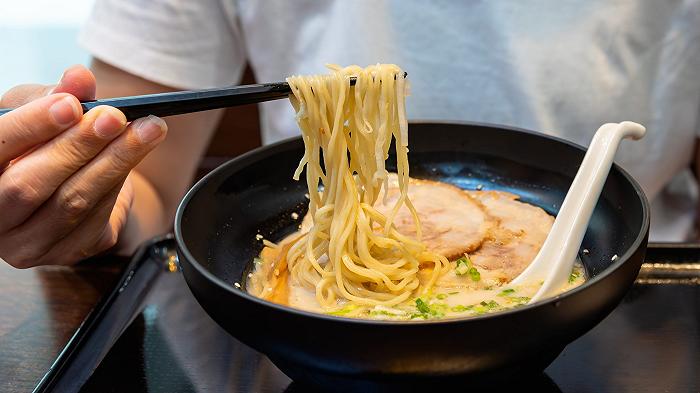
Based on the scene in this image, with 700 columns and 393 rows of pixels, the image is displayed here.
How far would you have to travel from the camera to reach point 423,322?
2.79ft

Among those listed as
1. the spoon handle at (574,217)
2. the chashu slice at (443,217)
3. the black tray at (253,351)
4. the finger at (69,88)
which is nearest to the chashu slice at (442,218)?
the chashu slice at (443,217)

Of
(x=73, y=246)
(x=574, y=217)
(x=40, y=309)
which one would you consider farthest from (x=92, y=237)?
(x=574, y=217)

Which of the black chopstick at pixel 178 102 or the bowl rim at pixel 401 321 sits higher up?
the black chopstick at pixel 178 102

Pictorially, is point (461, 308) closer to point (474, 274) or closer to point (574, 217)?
point (474, 274)

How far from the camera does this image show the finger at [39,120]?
42.3 inches

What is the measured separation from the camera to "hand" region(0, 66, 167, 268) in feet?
3.55

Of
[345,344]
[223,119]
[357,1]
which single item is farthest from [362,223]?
[223,119]

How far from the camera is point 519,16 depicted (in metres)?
1.90

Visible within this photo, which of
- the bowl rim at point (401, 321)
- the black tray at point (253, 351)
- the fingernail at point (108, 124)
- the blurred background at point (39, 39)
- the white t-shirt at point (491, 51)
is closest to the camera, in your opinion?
the bowl rim at point (401, 321)

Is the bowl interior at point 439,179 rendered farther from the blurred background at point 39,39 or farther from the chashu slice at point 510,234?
Answer: the blurred background at point 39,39

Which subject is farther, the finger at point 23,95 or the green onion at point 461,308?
the finger at point 23,95

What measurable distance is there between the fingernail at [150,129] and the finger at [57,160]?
0.10 ft

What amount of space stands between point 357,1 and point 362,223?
36.5 inches

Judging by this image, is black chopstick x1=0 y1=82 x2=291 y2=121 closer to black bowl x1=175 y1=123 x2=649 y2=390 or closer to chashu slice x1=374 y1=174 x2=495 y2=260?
black bowl x1=175 y1=123 x2=649 y2=390
